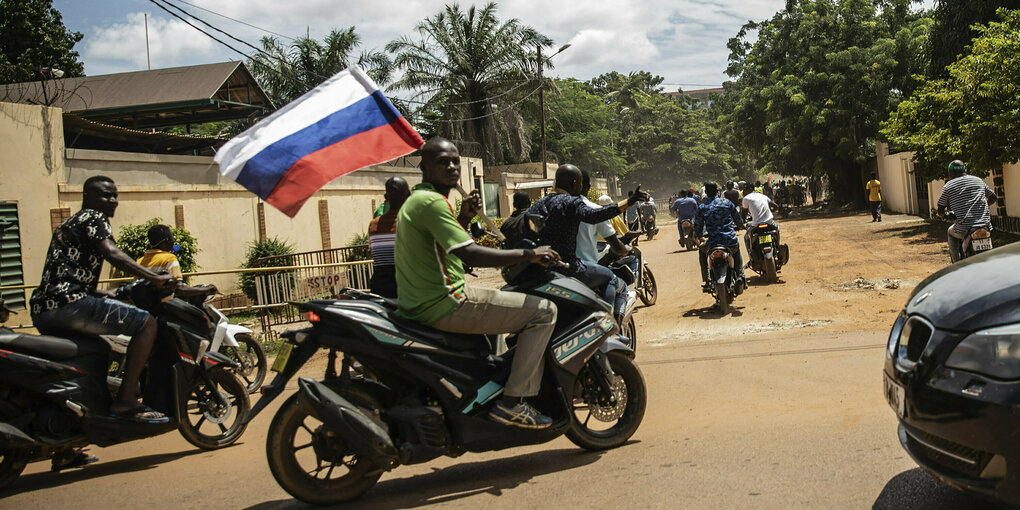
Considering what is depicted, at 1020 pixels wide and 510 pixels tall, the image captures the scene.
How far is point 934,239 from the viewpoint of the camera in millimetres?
18938

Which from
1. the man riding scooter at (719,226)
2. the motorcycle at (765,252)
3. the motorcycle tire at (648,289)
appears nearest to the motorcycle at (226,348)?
the motorcycle tire at (648,289)

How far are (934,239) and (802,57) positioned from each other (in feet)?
68.3

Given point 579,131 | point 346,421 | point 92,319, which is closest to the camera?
point 346,421

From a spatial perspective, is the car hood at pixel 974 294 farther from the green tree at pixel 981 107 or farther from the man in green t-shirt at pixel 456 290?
the green tree at pixel 981 107

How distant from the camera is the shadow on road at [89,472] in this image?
5246 mm

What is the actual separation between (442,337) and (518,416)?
0.58 m

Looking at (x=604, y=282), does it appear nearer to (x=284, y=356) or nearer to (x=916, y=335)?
(x=284, y=356)

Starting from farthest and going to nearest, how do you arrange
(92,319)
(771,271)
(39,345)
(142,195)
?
1. (142,195)
2. (771,271)
3. (92,319)
4. (39,345)

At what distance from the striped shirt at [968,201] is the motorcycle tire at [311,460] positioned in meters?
8.73

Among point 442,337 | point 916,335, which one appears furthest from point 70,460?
point 916,335

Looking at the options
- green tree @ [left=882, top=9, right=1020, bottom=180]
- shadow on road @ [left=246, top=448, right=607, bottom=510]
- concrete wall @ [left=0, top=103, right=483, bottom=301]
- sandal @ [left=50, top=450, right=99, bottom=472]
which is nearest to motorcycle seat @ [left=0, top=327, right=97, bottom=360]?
sandal @ [left=50, top=450, right=99, bottom=472]

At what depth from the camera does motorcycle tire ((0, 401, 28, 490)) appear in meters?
4.98

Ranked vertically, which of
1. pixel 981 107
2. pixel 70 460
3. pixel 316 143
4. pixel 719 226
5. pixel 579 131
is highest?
pixel 579 131

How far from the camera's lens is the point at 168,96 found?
22672 mm
